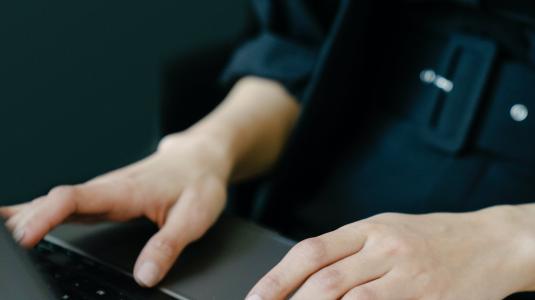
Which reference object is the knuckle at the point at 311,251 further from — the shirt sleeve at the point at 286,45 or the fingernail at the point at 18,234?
the shirt sleeve at the point at 286,45

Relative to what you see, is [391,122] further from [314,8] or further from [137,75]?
[137,75]

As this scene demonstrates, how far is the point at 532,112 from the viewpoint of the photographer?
0.49m

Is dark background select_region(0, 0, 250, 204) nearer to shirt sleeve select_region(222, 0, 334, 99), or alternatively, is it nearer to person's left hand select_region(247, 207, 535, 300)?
shirt sleeve select_region(222, 0, 334, 99)

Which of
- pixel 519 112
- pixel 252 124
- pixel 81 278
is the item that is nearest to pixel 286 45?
pixel 252 124

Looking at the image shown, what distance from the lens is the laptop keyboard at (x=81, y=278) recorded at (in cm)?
36

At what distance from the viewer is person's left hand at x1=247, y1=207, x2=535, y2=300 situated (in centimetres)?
35

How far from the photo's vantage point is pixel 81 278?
0.38m

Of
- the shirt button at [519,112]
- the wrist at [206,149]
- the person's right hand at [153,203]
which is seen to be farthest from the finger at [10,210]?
the shirt button at [519,112]

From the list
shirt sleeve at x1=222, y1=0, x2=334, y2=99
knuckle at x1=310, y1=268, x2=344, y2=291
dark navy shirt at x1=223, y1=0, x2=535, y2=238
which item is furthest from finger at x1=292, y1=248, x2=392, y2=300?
shirt sleeve at x1=222, y1=0, x2=334, y2=99

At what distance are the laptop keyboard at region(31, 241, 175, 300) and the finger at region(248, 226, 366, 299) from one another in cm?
7

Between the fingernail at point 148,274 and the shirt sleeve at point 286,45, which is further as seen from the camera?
the shirt sleeve at point 286,45

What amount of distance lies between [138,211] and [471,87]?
27cm

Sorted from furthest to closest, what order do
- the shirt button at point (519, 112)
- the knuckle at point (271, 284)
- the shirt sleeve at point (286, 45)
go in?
1. the shirt sleeve at point (286, 45)
2. the shirt button at point (519, 112)
3. the knuckle at point (271, 284)

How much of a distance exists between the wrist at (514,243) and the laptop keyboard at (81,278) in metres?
0.20
